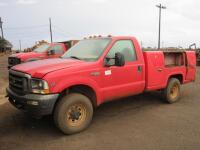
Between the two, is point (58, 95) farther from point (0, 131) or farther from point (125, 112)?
point (125, 112)

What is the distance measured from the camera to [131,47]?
570cm

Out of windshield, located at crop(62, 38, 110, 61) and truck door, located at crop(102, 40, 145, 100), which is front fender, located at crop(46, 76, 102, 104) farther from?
windshield, located at crop(62, 38, 110, 61)

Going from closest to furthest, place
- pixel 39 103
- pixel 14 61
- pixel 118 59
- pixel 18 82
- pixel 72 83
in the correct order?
pixel 39 103
pixel 72 83
pixel 18 82
pixel 118 59
pixel 14 61

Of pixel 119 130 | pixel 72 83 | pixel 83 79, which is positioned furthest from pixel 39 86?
pixel 119 130

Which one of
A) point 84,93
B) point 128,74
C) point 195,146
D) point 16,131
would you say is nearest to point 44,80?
point 84,93

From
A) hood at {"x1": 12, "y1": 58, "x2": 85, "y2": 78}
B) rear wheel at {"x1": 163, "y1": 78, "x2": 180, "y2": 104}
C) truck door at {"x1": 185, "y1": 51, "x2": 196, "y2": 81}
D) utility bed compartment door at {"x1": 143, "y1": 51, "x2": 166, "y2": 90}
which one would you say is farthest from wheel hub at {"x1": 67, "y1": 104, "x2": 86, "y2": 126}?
truck door at {"x1": 185, "y1": 51, "x2": 196, "y2": 81}

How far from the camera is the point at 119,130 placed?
469cm

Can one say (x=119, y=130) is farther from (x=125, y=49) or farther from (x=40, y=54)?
(x=40, y=54)

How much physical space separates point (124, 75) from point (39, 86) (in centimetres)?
206

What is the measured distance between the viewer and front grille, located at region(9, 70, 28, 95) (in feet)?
14.0

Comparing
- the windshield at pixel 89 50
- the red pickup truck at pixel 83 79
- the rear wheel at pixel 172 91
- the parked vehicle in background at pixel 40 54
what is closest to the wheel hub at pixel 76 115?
the red pickup truck at pixel 83 79

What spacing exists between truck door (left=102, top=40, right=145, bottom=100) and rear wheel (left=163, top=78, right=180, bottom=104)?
1205 mm

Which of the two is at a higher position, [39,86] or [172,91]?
[39,86]

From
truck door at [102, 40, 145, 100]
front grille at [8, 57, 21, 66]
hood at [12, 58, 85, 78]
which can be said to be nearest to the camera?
hood at [12, 58, 85, 78]
